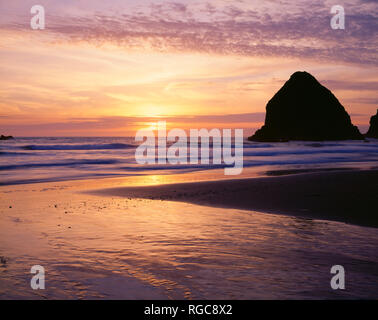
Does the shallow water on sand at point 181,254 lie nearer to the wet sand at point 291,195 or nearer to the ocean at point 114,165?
the wet sand at point 291,195

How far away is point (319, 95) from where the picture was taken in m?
119

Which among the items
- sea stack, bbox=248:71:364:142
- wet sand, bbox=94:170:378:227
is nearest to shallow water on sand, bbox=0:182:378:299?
wet sand, bbox=94:170:378:227

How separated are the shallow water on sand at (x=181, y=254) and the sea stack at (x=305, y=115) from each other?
10357 cm

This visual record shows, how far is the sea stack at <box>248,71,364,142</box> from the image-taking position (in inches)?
4365

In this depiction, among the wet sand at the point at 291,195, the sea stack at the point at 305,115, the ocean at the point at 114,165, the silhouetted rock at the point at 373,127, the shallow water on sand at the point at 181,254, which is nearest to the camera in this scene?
the shallow water on sand at the point at 181,254

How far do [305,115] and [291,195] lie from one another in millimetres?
107304

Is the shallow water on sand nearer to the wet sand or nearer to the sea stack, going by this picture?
the wet sand

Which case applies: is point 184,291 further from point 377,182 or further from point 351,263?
point 377,182

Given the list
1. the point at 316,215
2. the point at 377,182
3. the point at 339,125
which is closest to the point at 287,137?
the point at 339,125

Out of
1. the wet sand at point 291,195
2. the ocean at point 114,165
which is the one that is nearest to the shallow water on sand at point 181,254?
the wet sand at point 291,195

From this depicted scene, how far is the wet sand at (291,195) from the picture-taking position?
409 inches

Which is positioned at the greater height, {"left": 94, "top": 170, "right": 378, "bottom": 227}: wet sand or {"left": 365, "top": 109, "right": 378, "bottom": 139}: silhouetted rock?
{"left": 365, "top": 109, "right": 378, "bottom": 139}: silhouetted rock

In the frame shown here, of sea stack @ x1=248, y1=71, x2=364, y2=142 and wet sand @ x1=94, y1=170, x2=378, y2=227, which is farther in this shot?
sea stack @ x1=248, y1=71, x2=364, y2=142

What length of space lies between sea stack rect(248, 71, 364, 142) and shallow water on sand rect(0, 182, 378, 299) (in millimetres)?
103574
